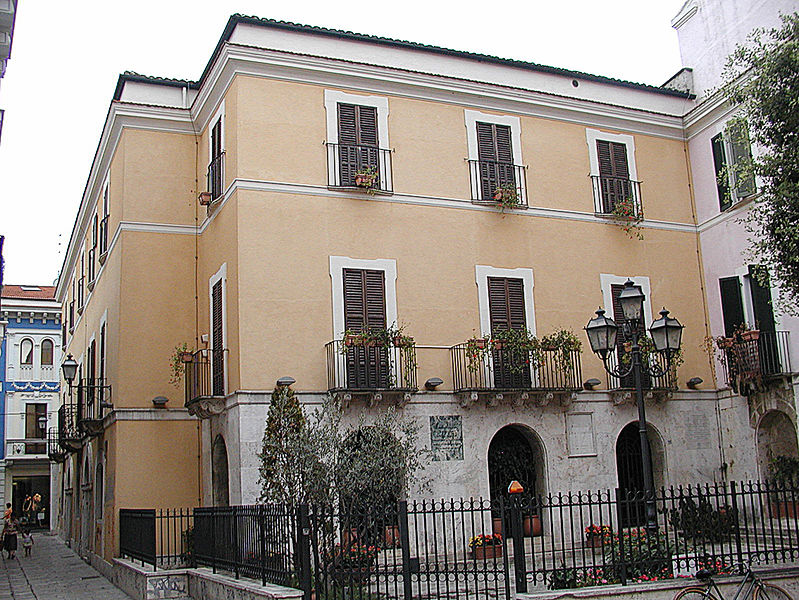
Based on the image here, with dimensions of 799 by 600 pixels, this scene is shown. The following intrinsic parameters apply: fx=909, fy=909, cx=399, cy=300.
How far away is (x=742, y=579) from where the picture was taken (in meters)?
11.7

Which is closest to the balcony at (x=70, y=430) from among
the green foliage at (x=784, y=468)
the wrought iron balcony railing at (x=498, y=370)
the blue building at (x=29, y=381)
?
the wrought iron balcony railing at (x=498, y=370)

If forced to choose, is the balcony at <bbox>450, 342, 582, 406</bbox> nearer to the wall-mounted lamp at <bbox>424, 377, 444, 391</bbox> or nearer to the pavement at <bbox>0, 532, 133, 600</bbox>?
the wall-mounted lamp at <bbox>424, 377, 444, 391</bbox>

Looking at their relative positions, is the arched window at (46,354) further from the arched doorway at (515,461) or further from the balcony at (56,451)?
the arched doorway at (515,461)

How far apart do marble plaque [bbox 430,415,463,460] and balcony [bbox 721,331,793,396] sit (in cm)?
673

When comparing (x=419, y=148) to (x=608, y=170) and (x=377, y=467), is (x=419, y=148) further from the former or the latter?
(x=377, y=467)

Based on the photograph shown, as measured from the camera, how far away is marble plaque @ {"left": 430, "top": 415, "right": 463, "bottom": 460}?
1964cm

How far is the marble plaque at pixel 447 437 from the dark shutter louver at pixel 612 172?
6956 millimetres

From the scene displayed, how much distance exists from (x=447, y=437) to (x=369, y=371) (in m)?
2.35

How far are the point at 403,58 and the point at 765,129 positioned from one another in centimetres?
853

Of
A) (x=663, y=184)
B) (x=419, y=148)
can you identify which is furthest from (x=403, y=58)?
(x=663, y=184)

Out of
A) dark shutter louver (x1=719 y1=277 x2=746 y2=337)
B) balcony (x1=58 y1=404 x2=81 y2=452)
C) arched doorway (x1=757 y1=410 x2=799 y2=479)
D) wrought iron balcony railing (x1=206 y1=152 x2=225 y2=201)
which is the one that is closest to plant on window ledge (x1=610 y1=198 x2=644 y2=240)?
dark shutter louver (x1=719 y1=277 x2=746 y2=337)

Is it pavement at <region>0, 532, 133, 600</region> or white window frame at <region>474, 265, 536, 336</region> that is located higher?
white window frame at <region>474, 265, 536, 336</region>

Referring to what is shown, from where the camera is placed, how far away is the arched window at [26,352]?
1919 inches

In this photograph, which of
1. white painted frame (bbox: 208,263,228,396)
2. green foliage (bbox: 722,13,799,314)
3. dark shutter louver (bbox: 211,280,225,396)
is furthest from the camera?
dark shutter louver (bbox: 211,280,225,396)
